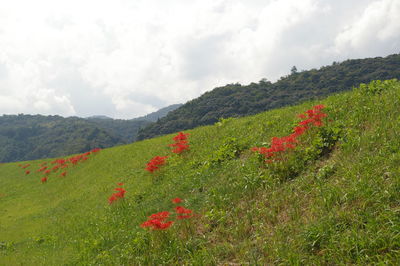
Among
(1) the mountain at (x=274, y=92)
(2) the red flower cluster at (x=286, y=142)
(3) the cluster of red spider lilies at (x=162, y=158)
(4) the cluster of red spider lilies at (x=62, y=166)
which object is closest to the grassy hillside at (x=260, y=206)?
(2) the red flower cluster at (x=286, y=142)

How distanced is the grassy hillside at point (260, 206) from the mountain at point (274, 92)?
8388 cm

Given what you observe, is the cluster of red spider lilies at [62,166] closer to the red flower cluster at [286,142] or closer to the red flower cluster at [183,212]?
the red flower cluster at [183,212]

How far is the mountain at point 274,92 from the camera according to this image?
95.8 m

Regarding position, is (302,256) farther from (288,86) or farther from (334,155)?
(288,86)

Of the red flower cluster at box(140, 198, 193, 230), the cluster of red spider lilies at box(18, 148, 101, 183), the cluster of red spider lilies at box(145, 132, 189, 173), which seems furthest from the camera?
the cluster of red spider lilies at box(18, 148, 101, 183)

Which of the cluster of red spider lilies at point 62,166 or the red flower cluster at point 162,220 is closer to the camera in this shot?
the red flower cluster at point 162,220

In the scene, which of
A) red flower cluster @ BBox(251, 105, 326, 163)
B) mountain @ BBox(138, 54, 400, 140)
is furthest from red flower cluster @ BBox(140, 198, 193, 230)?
mountain @ BBox(138, 54, 400, 140)

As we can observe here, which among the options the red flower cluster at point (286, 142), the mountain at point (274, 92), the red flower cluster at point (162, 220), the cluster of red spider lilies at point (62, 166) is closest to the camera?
the red flower cluster at point (162, 220)

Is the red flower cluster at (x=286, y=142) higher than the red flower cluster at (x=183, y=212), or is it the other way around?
the red flower cluster at (x=286, y=142)

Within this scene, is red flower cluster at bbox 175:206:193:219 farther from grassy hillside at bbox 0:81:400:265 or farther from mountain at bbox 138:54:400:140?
mountain at bbox 138:54:400:140

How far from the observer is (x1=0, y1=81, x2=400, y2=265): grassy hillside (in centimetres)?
577

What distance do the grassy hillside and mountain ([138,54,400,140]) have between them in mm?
83881

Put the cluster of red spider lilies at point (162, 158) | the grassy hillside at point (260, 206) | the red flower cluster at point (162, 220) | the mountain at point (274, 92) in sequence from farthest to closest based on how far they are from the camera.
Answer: the mountain at point (274, 92) → the cluster of red spider lilies at point (162, 158) → the red flower cluster at point (162, 220) → the grassy hillside at point (260, 206)

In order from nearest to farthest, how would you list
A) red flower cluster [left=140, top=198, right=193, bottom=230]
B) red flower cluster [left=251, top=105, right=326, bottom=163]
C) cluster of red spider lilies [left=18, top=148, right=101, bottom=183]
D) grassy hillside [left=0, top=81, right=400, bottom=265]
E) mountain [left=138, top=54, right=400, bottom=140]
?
1. grassy hillside [left=0, top=81, right=400, bottom=265]
2. red flower cluster [left=140, top=198, right=193, bottom=230]
3. red flower cluster [left=251, top=105, right=326, bottom=163]
4. cluster of red spider lilies [left=18, top=148, right=101, bottom=183]
5. mountain [left=138, top=54, right=400, bottom=140]
